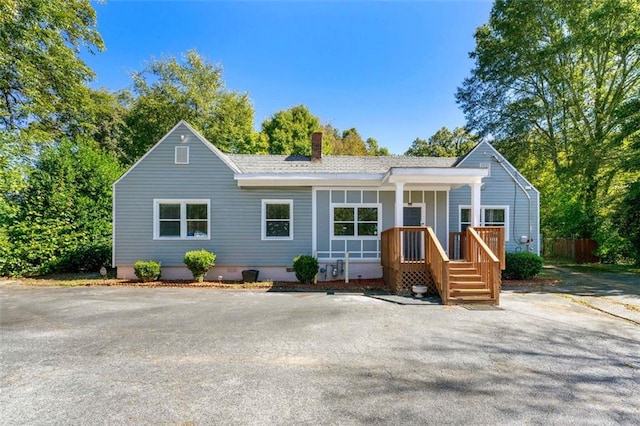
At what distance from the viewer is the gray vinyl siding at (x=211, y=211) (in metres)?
11.4

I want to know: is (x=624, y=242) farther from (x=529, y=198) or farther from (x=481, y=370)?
(x=481, y=370)

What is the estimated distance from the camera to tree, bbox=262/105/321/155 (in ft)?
97.2

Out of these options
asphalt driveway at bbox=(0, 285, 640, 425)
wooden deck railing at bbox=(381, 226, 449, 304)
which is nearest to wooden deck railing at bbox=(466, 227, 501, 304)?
asphalt driveway at bbox=(0, 285, 640, 425)

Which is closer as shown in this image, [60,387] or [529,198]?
[60,387]

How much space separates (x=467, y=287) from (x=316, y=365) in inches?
218

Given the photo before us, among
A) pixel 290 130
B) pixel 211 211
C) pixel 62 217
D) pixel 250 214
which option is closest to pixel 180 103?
pixel 290 130

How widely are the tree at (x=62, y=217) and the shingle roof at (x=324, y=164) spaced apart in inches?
232

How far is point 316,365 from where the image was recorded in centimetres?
427

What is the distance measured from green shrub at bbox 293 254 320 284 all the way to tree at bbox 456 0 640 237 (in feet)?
49.6

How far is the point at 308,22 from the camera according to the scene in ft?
43.7

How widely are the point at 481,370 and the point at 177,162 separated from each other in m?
10.9

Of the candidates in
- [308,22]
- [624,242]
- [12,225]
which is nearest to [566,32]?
[624,242]

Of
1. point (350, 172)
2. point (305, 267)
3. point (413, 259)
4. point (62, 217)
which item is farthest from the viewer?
point (62, 217)

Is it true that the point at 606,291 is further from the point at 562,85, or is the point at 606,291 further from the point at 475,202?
the point at 562,85
